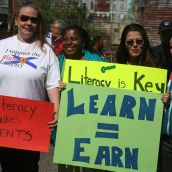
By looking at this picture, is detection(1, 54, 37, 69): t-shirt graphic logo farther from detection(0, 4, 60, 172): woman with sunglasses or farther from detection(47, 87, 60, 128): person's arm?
detection(47, 87, 60, 128): person's arm

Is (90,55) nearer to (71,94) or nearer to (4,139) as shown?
(71,94)

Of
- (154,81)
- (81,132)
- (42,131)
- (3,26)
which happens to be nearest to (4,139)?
(42,131)

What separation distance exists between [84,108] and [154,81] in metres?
0.56

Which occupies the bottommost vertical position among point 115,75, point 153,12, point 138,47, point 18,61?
point 115,75

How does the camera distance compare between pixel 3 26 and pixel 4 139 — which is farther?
pixel 3 26

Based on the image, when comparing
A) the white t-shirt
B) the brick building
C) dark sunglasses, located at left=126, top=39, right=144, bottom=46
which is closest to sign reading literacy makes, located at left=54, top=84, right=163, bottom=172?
the white t-shirt

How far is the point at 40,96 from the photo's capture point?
3693 mm

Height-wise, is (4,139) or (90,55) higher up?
(90,55)

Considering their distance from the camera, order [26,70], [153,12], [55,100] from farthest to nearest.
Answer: [153,12] < [55,100] < [26,70]

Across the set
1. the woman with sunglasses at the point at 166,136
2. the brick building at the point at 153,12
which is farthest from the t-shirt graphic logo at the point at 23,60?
the brick building at the point at 153,12

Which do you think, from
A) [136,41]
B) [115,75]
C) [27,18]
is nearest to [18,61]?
[27,18]

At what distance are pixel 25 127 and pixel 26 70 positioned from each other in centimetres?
45

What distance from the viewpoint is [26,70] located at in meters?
3.54

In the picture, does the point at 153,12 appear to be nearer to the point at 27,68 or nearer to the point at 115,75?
the point at 115,75
